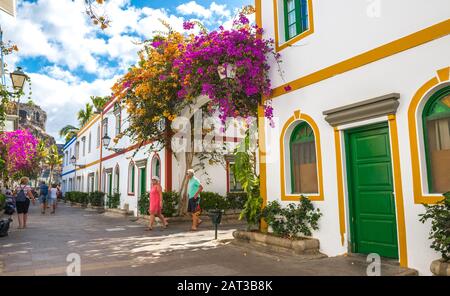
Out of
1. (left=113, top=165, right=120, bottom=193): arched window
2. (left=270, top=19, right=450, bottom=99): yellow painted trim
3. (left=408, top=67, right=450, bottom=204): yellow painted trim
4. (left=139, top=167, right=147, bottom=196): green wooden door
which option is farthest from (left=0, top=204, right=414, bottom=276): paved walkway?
(left=113, top=165, right=120, bottom=193): arched window

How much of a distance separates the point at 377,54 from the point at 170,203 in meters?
9.20

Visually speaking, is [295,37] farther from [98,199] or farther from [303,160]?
[98,199]

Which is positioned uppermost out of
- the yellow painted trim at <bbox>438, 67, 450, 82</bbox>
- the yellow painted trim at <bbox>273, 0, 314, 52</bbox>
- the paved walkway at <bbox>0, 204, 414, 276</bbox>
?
the yellow painted trim at <bbox>273, 0, 314, 52</bbox>

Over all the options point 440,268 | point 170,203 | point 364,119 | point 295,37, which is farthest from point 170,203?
point 440,268

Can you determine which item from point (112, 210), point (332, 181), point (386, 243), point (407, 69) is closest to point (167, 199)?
point (112, 210)

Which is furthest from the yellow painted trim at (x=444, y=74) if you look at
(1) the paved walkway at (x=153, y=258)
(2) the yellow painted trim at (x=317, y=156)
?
(1) the paved walkway at (x=153, y=258)

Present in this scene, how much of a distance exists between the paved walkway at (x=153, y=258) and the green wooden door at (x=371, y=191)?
395mm

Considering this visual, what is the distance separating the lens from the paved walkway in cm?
539

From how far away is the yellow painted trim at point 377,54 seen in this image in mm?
4879

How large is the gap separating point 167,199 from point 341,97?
834cm

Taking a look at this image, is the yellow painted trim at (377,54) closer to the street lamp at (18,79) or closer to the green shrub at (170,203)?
the green shrub at (170,203)

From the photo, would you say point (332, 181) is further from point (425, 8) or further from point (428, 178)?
point (425, 8)

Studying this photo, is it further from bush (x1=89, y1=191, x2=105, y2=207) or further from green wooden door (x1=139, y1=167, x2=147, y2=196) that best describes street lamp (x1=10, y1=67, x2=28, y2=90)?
bush (x1=89, y1=191, x2=105, y2=207)

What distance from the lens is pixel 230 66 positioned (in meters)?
7.40
